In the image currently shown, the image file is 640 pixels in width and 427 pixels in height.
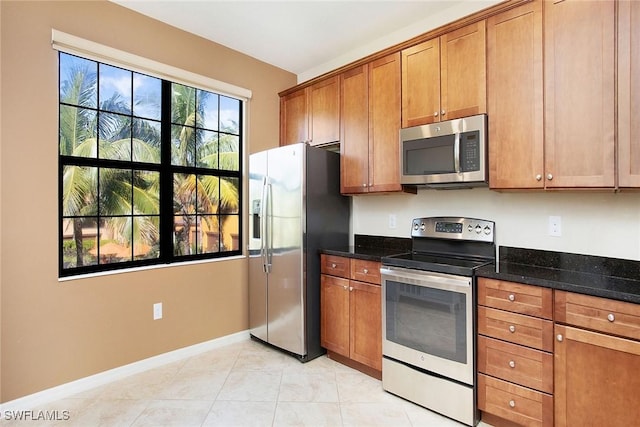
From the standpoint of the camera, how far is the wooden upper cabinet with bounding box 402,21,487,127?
219 cm

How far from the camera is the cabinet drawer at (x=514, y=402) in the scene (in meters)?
1.75

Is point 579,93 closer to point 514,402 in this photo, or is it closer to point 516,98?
point 516,98

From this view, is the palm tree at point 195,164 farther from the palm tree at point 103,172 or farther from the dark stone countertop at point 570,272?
the dark stone countertop at point 570,272

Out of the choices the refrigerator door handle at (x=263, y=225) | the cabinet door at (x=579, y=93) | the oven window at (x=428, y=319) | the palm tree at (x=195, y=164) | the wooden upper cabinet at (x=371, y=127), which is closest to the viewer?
the cabinet door at (x=579, y=93)

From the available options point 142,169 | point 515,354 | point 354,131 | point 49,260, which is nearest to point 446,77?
point 354,131

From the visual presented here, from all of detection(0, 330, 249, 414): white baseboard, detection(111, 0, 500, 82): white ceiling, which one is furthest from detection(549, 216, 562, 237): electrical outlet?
detection(0, 330, 249, 414): white baseboard

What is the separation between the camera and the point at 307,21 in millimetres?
2785

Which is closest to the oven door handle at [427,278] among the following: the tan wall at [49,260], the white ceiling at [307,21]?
the tan wall at [49,260]

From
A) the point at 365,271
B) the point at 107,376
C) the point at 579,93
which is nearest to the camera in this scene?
the point at 579,93

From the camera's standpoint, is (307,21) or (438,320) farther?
(307,21)

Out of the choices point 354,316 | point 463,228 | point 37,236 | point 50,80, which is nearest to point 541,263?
point 463,228

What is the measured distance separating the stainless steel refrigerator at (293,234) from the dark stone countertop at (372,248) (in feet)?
0.43

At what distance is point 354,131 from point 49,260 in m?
2.42

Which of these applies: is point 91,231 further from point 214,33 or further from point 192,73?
point 214,33
